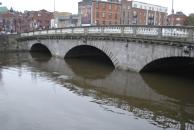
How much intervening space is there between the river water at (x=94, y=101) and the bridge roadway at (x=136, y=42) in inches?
50.0

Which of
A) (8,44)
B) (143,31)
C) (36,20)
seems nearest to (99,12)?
(36,20)

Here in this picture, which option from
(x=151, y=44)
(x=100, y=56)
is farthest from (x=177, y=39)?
(x=100, y=56)

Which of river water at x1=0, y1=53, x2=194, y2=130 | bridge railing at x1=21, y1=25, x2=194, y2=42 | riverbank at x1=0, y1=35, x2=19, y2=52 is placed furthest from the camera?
riverbank at x1=0, y1=35, x2=19, y2=52

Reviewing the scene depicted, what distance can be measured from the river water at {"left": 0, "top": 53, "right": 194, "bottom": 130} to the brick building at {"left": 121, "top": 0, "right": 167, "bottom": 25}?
70205 millimetres

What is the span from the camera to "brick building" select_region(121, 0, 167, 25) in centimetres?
9562

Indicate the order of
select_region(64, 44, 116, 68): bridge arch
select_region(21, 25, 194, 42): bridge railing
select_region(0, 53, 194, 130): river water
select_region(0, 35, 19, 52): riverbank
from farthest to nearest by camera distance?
select_region(0, 35, 19, 52): riverbank → select_region(64, 44, 116, 68): bridge arch → select_region(21, 25, 194, 42): bridge railing → select_region(0, 53, 194, 130): river water

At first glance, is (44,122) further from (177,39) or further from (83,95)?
(177,39)

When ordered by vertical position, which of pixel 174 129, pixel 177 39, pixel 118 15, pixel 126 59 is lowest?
pixel 174 129

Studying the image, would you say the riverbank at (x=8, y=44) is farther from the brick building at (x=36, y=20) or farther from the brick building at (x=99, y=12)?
the brick building at (x=36, y=20)

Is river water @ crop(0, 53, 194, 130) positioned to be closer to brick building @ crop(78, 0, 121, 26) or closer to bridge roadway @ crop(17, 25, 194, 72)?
bridge roadway @ crop(17, 25, 194, 72)

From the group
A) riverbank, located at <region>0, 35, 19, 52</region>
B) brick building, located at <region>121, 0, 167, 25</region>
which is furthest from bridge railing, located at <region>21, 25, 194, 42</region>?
brick building, located at <region>121, 0, 167, 25</region>

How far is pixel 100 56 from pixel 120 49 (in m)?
13.1

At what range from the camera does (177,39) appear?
70.5ft

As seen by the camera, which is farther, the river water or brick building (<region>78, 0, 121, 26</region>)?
brick building (<region>78, 0, 121, 26</region>)
